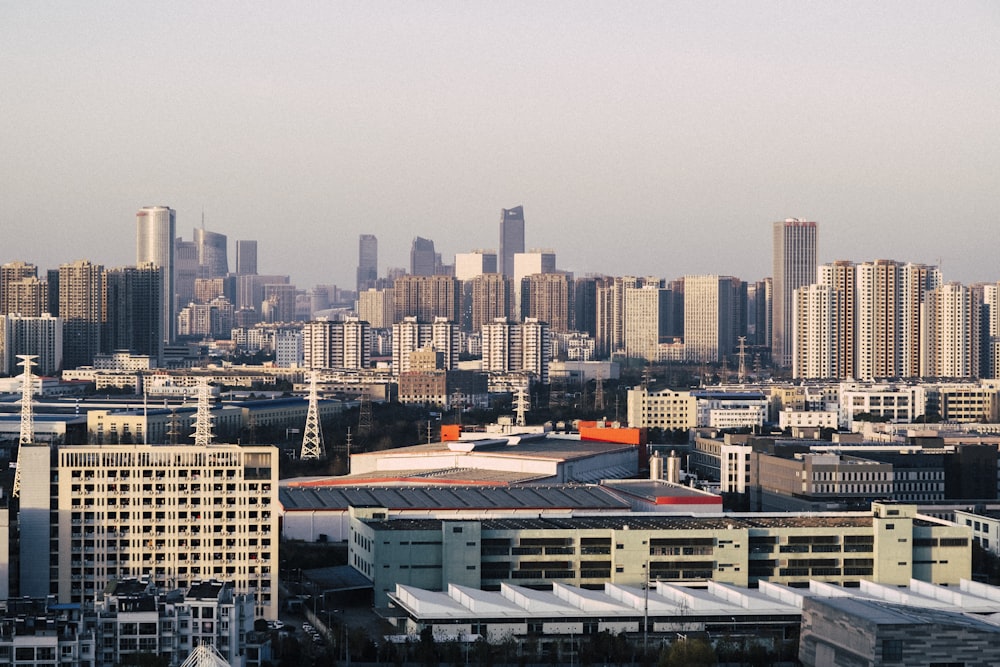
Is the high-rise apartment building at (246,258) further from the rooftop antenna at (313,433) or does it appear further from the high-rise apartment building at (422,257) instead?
the rooftop antenna at (313,433)

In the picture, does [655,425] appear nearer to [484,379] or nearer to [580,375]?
[484,379]

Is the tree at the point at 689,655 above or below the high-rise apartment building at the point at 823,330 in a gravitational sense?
below

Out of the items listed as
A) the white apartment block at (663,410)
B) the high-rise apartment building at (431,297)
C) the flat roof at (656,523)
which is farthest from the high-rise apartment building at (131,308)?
the flat roof at (656,523)

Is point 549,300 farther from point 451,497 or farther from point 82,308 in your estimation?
point 451,497

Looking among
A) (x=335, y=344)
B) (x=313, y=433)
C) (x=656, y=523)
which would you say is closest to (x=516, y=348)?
(x=335, y=344)

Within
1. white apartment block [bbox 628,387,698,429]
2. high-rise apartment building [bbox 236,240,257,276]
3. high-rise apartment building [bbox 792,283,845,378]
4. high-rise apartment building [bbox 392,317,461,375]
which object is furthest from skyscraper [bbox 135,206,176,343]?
white apartment block [bbox 628,387,698,429]

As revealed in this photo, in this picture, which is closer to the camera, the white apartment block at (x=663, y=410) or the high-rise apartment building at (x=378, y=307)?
the white apartment block at (x=663, y=410)

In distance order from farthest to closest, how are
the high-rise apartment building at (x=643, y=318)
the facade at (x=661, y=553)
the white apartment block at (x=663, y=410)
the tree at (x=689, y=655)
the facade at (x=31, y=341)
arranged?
the high-rise apartment building at (x=643, y=318) < the facade at (x=31, y=341) < the white apartment block at (x=663, y=410) < the facade at (x=661, y=553) < the tree at (x=689, y=655)
